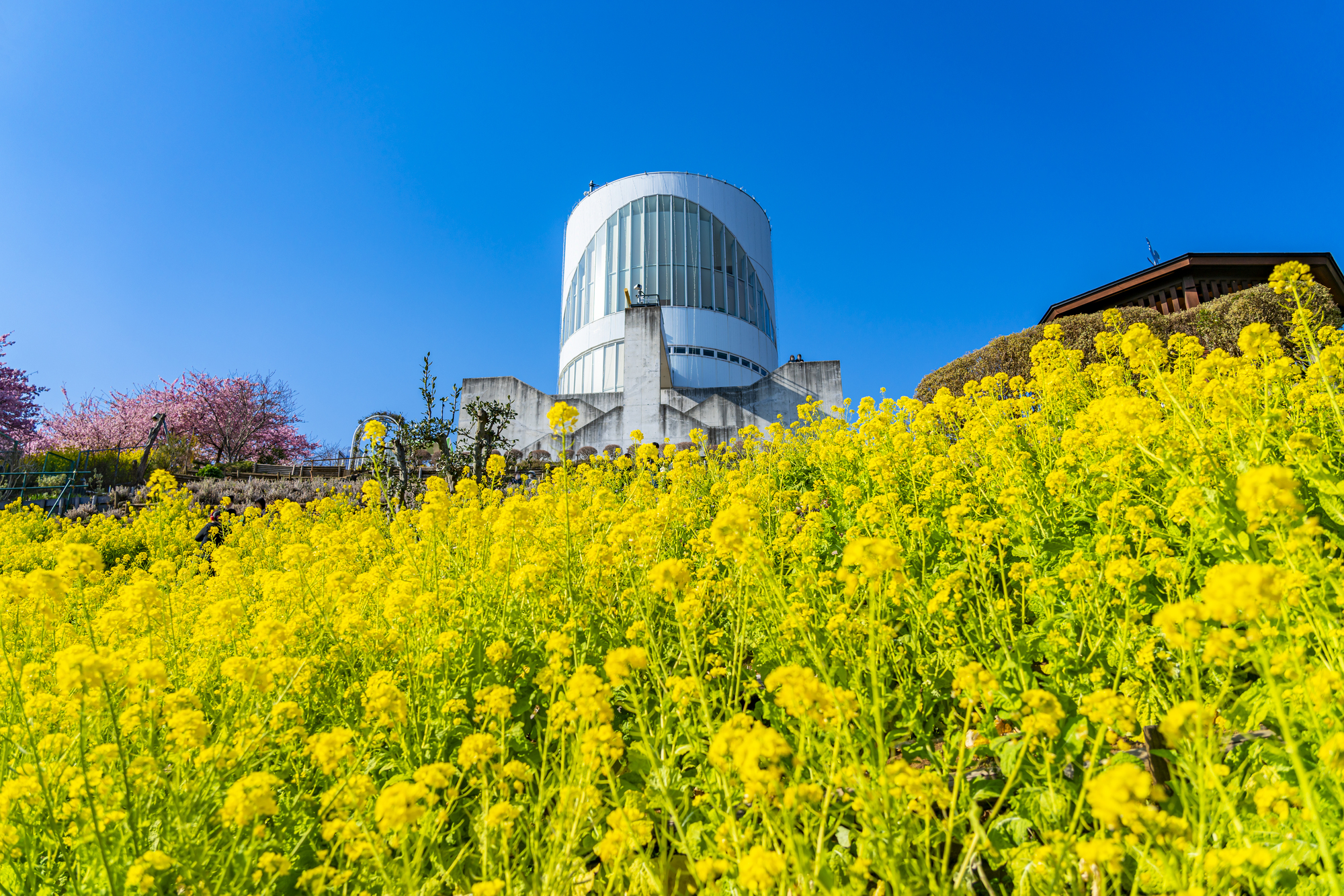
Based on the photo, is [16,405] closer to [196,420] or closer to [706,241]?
[196,420]

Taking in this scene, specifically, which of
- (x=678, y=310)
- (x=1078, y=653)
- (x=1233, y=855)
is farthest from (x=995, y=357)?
(x=1233, y=855)

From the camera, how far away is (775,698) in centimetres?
182

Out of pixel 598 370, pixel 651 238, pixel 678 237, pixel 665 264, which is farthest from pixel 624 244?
pixel 598 370

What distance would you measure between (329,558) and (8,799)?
253 cm

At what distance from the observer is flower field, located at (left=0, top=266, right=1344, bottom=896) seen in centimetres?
154

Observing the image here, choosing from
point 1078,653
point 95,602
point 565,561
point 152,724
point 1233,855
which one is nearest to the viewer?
point 1233,855

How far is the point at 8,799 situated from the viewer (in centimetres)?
180

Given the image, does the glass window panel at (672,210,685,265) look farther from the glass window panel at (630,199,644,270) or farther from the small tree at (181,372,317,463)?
the small tree at (181,372,317,463)

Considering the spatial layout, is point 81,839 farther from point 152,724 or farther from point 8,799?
point 152,724

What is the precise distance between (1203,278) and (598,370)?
1819 cm

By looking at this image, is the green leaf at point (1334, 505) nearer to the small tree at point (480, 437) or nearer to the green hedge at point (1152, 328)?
the green hedge at point (1152, 328)

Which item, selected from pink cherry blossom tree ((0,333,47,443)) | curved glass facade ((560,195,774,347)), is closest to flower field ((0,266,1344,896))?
curved glass facade ((560,195,774,347))

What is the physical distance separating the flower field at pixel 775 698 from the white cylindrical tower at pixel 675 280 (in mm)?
17261

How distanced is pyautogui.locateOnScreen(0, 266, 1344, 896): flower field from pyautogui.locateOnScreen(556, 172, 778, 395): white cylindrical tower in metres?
17.3
